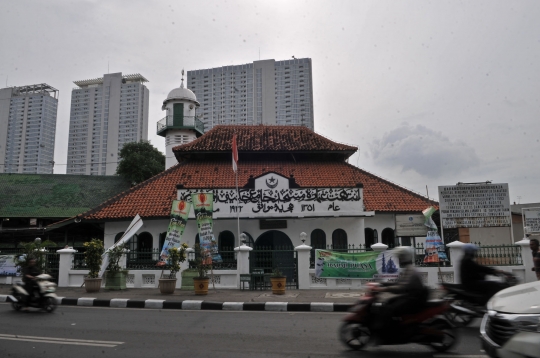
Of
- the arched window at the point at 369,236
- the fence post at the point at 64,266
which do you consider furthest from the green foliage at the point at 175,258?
the arched window at the point at 369,236

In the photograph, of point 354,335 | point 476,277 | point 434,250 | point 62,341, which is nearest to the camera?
point 354,335

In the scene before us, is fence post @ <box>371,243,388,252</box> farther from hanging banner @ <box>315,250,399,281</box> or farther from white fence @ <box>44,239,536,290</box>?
hanging banner @ <box>315,250,399,281</box>

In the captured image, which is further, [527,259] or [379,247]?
[379,247]

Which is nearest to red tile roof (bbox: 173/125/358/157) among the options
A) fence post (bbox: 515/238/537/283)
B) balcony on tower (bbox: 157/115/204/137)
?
balcony on tower (bbox: 157/115/204/137)

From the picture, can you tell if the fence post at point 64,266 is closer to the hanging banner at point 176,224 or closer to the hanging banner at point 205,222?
the hanging banner at point 176,224

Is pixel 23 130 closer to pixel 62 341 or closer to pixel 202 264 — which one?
pixel 202 264

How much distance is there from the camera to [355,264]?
14938mm

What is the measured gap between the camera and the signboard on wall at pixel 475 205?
15820 millimetres

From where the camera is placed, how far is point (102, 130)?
3196 inches

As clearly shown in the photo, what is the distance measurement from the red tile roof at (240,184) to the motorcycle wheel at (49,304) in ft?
33.9

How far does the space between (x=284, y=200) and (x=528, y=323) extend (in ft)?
51.9

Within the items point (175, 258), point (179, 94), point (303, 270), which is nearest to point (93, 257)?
point (175, 258)

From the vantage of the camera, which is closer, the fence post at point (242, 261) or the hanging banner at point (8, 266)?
the fence post at point (242, 261)

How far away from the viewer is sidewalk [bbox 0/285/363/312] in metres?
11.1
